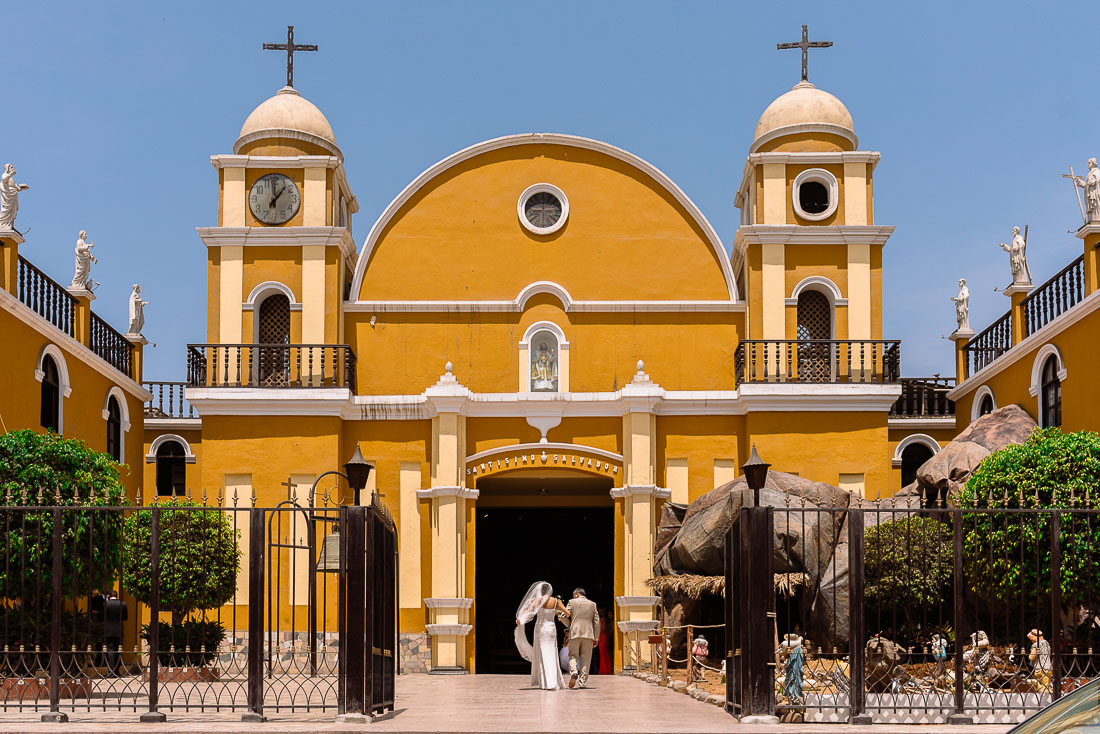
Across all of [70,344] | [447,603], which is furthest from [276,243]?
[447,603]

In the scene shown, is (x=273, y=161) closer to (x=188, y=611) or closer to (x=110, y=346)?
(x=110, y=346)

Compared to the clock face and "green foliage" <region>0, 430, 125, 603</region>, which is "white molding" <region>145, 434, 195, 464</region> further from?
"green foliage" <region>0, 430, 125, 603</region>

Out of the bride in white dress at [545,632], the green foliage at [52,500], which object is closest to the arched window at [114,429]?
the green foliage at [52,500]

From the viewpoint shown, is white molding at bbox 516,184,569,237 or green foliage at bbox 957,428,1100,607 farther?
white molding at bbox 516,184,569,237

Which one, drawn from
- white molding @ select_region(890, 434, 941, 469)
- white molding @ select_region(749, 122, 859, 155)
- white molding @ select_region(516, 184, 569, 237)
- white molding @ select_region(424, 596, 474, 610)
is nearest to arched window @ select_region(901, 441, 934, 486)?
white molding @ select_region(890, 434, 941, 469)

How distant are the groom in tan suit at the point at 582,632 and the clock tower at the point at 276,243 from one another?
781 cm

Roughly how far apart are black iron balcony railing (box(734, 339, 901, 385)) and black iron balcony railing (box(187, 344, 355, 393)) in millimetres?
7123

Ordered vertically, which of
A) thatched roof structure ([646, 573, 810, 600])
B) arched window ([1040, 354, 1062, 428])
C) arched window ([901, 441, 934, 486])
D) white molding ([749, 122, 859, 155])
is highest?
white molding ([749, 122, 859, 155])

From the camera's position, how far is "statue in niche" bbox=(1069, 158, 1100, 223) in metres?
20.9

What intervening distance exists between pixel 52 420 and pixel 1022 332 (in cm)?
1671

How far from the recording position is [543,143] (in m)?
25.9

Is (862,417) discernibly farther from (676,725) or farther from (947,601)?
(676,725)

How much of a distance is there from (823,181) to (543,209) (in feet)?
17.0

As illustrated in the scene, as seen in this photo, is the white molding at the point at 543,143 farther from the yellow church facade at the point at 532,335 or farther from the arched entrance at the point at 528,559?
the arched entrance at the point at 528,559
